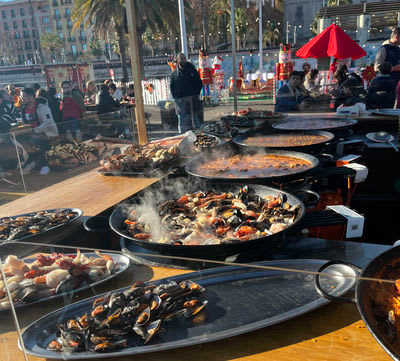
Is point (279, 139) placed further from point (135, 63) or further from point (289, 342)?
point (289, 342)

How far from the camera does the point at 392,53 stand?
514 cm

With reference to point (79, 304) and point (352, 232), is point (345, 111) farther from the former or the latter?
point (79, 304)

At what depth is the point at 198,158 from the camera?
278cm

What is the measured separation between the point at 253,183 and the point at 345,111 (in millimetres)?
3403

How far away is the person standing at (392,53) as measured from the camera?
509cm

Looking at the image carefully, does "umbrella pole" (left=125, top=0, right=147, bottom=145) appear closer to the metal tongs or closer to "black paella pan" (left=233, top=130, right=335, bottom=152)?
A: "black paella pan" (left=233, top=130, right=335, bottom=152)

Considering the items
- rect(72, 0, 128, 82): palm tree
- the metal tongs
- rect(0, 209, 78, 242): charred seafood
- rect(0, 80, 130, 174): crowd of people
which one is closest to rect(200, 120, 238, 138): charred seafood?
rect(72, 0, 128, 82): palm tree

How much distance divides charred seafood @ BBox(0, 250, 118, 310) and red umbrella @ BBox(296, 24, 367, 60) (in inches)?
274

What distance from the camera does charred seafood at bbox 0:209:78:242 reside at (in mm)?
1667

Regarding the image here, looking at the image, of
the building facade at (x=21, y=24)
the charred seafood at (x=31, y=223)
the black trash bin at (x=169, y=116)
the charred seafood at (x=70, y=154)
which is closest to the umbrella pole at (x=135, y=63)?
the charred seafood at (x=70, y=154)

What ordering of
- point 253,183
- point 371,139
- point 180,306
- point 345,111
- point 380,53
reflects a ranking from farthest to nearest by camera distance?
point 380,53, point 345,111, point 371,139, point 253,183, point 180,306

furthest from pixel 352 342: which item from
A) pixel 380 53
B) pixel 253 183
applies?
pixel 380 53

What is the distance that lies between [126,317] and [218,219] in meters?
0.76

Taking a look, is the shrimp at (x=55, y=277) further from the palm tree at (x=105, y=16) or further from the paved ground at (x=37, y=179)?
the palm tree at (x=105, y=16)
